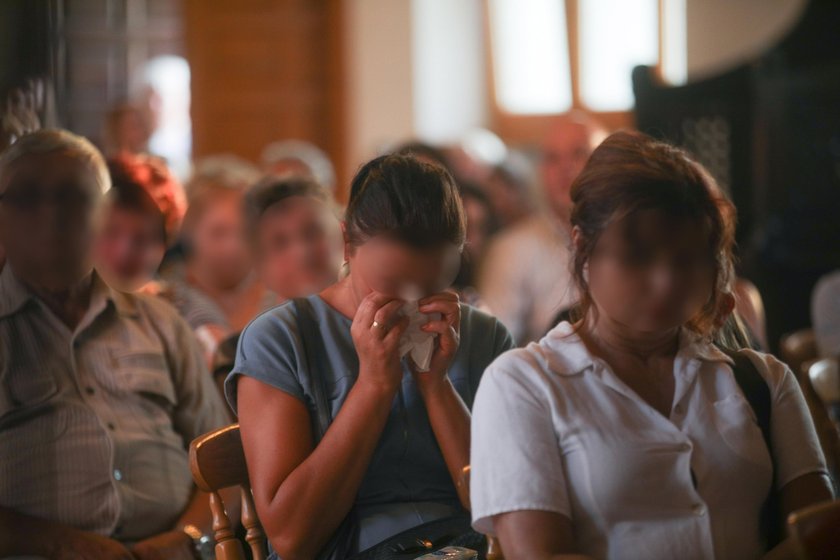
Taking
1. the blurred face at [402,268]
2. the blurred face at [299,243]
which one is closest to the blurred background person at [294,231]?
the blurred face at [299,243]

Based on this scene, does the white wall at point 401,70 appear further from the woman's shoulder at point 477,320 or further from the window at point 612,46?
the woman's shoulder at point 477,320

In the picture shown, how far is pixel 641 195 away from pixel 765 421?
1.16ft

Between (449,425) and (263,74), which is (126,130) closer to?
(263,74)

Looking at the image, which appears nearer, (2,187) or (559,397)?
(559,397)

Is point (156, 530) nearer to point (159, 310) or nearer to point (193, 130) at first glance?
point (159, 310)

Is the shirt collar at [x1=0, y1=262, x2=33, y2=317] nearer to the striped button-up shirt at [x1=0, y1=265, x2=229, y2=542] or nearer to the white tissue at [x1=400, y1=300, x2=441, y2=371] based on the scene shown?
the striped button-up shirt at [x1=0, y1=265, x2=229, y2=542]

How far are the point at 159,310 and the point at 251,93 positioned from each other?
5949 mm

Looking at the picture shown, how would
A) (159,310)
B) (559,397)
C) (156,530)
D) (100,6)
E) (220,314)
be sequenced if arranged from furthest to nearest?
(100,6) → (220,314) → (159,310) → (156,530) → (559,397)

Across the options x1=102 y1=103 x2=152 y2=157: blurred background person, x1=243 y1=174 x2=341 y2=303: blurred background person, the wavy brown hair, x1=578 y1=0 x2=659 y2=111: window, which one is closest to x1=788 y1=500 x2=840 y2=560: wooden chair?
the wavy brown hair

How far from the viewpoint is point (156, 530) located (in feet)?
7.11

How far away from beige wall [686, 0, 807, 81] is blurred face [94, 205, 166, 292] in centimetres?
534

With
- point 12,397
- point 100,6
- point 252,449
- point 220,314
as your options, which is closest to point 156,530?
point 12,397

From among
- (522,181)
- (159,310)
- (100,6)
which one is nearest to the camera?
(159,310)

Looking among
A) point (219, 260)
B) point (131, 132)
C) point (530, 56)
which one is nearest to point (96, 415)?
point (219, 260)
